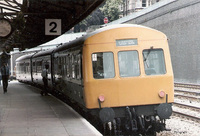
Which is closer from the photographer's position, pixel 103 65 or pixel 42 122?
pixel 103 65

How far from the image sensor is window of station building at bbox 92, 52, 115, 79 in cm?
1108

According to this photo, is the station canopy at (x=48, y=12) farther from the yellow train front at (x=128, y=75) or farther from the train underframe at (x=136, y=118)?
the train underframe at (x=136, y=118)

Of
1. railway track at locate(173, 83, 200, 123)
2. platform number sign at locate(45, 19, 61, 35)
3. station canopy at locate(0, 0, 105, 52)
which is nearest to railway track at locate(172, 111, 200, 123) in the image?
railway track at locate(173, 83, 200, 123)

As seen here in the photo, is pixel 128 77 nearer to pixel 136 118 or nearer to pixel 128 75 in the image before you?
pixel 128 75

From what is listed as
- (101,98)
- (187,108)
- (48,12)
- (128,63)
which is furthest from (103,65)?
(187,108)

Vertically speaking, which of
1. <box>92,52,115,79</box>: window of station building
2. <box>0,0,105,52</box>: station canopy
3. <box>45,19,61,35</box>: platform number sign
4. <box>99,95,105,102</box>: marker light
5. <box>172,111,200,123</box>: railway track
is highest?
<box>0,0,105,52</box>: station canopy

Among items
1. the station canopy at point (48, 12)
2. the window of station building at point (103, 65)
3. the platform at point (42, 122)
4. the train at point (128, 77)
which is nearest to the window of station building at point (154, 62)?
the train at point (128, 77)

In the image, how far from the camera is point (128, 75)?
11.1m

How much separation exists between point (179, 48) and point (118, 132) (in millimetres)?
21523

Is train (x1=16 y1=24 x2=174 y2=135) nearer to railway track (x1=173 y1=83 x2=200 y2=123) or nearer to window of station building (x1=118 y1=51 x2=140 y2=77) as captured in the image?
window of station building (x1=118 y1=51 x2=140 y2=77)

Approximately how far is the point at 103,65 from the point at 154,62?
1.42 metres

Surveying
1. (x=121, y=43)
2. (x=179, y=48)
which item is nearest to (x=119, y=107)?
(x=121, y=43)

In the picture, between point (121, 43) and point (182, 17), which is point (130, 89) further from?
point (182, 17)

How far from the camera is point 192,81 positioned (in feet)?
96.0
